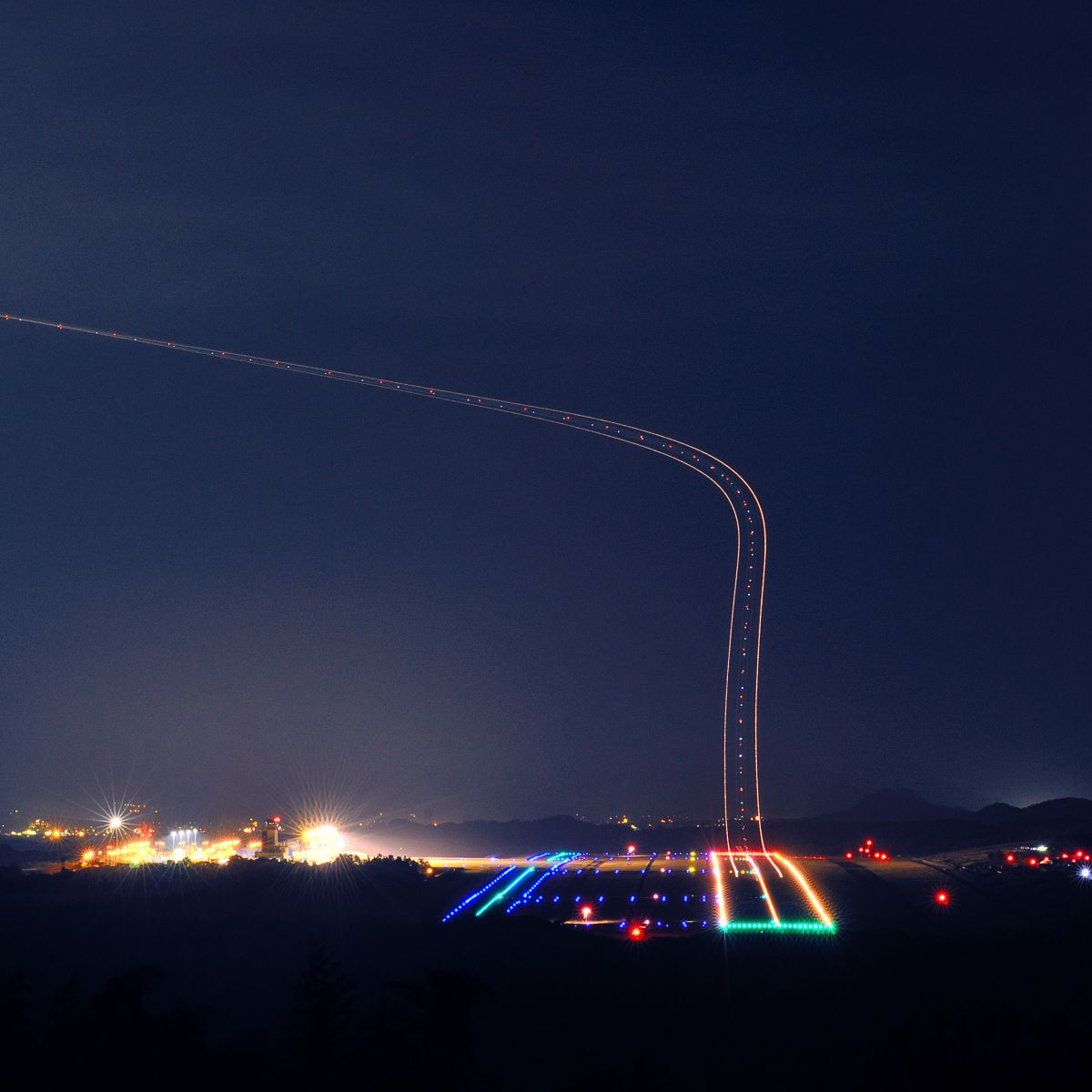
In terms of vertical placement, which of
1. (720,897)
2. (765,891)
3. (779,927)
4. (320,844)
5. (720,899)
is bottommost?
(779,927)

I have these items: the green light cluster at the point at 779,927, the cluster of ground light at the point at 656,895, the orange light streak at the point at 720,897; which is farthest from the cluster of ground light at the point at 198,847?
the green light cluster at the point at 779,927

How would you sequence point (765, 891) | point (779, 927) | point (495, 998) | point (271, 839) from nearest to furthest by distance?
point (495, 998) → point (779, 927) → point (765, 891) → point (271, 839)

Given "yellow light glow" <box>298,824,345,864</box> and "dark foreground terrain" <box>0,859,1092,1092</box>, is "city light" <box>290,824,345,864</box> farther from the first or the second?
"dark foreground terrain" <box>0,859,1092,1092</box>

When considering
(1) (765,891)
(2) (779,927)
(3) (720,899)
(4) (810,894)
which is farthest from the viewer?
(1) (765,891)

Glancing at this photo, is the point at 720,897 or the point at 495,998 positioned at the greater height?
the point at 720,897

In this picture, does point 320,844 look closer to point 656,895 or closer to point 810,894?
point 656,895

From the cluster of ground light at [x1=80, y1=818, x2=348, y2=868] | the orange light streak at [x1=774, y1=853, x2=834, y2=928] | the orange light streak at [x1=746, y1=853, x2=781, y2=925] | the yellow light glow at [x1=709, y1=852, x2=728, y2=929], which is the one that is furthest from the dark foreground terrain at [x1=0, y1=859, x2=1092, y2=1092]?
the cluster of ground light at [x1=80, y1=818, x2=348, y2=868]

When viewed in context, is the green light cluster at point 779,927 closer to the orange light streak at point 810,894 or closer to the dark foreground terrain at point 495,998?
the orange light streak at point 810,894

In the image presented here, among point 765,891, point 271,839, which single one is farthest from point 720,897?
point 271,839
